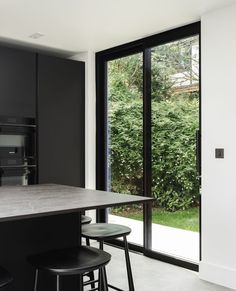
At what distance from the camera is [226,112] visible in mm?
3145

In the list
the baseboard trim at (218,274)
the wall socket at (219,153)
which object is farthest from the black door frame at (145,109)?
the wall socket at (219,153)

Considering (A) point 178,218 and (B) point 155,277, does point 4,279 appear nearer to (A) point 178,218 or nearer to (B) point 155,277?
(B) point 155,277

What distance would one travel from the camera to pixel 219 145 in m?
3.20

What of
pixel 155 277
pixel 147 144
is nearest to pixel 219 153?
pixel 147 144

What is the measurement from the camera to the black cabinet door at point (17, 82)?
13.0 feet

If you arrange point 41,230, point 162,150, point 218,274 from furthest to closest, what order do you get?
1. point 162,150
2. point 218,274
3. point 41,230

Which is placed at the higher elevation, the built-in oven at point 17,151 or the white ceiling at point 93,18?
the white ceiling at point 93,18

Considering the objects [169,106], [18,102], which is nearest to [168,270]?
[169,106]

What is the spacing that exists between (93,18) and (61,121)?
1.49m

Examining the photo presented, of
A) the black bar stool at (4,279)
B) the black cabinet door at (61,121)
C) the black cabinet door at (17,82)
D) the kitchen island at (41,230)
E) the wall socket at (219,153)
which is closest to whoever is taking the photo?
the black bar stool at (4,279)

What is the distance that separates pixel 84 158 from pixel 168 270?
1846 millimetres

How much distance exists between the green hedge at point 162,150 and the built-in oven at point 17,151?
107 centimetres

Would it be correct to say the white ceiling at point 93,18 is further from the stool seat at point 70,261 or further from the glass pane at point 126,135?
the stool seat at point 70,261

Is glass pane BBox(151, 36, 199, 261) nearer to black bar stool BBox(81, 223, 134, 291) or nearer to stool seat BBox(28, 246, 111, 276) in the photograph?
black bar stool BBox(81, 223, 134, 291)
